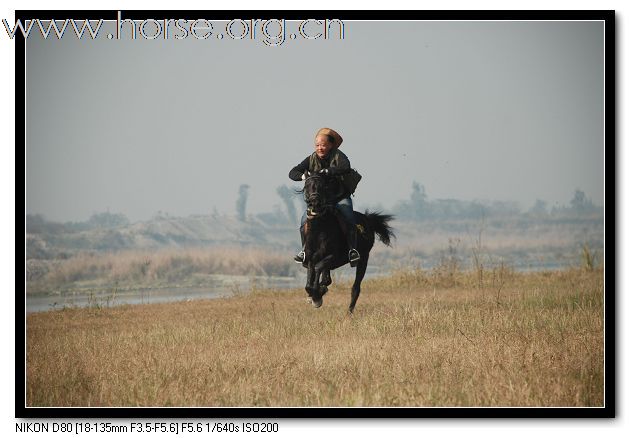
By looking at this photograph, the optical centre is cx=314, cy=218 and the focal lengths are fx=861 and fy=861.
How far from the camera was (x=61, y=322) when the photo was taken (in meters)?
13.0

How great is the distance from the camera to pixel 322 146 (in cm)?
1152

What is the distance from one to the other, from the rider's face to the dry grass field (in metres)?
2.33

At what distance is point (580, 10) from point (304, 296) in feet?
27.3

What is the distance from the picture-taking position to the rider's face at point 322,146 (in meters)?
11.5

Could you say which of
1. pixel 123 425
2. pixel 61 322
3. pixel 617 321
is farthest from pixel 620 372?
pixel 61 322

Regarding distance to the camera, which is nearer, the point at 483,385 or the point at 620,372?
the point at 483,385

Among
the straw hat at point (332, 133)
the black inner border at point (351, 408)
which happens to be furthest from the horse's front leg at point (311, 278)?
the black inner border at point (351, 408)

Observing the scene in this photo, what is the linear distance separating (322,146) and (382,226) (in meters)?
2.34

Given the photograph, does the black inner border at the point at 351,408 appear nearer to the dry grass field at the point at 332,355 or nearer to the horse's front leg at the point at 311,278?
the dry grass field at the point at 332,355

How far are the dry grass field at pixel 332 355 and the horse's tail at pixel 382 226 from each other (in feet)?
3.65

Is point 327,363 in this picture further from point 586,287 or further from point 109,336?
point 586,287

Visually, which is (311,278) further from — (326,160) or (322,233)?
(326,160)

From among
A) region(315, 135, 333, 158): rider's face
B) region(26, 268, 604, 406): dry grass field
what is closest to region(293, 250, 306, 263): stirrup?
region(26, 268, 604, 406): dry grass field

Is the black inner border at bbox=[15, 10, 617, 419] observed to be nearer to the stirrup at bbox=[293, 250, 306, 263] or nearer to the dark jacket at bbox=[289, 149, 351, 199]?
the dark jacket at bbox=[289, 149, 351, 199]
